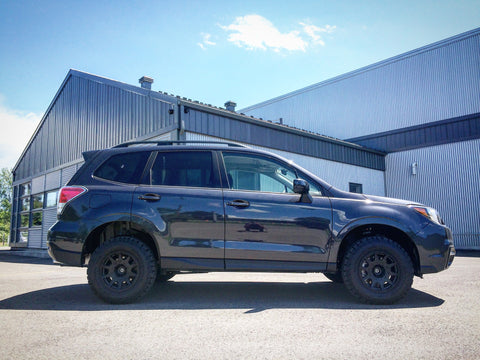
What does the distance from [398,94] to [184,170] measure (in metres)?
18.9

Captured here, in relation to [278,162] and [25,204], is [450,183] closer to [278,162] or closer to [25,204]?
[278,162]

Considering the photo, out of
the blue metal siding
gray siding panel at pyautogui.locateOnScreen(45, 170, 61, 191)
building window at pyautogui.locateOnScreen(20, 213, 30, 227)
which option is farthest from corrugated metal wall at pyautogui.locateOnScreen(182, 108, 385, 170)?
building window at pyautogui.locateOnScreen(20, 213, 30, 227)

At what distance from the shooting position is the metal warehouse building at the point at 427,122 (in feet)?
55.7

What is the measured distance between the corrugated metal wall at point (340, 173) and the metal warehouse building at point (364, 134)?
51 mm

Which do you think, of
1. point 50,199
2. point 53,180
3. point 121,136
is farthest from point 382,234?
point 50,199

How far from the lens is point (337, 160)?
658 inches

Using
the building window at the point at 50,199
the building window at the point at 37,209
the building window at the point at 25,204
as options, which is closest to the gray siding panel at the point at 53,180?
the building window at the point at 50,199

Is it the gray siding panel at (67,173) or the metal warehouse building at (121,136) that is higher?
the metal warehouse building at (121,136)

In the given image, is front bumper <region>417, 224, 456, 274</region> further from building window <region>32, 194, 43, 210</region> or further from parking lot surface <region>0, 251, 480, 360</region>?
building window <region>32, 194, 43, 210</region>

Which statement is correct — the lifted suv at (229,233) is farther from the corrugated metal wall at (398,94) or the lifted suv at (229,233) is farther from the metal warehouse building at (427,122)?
the corrugated metal wall at (398,94)

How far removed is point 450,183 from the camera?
1734 cm

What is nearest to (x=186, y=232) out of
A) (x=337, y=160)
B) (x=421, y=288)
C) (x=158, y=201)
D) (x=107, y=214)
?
(x=158, y=201)

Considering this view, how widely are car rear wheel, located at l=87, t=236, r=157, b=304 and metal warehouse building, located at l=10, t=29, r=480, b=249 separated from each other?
8.07 meters

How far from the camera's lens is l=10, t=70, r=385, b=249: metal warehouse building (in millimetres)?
11688
